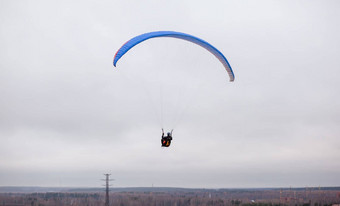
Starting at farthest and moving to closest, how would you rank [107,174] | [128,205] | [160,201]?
1. [160,201]
2. [128,205]
3. [107,174]

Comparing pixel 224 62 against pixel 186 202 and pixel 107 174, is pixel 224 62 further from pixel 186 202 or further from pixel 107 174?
pixel 186 202

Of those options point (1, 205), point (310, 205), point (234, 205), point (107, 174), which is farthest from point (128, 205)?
point (107, 174)

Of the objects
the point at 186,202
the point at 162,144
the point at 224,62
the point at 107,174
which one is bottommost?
the point at 186,202

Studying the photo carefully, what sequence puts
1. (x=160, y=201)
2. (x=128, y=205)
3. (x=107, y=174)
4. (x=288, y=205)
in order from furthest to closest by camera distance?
(x=160, y=201)
(x=128, y=205)
(x=288, y=205)
(x=107, y=174)

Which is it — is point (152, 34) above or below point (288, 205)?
above

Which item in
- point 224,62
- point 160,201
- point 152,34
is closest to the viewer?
point 152,34

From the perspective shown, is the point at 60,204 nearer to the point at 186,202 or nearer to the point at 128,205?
the point at 128,205

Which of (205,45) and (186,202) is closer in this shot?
(205,45)

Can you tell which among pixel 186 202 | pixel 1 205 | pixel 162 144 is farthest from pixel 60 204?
pixel 162 144

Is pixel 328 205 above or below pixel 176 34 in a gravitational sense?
below
